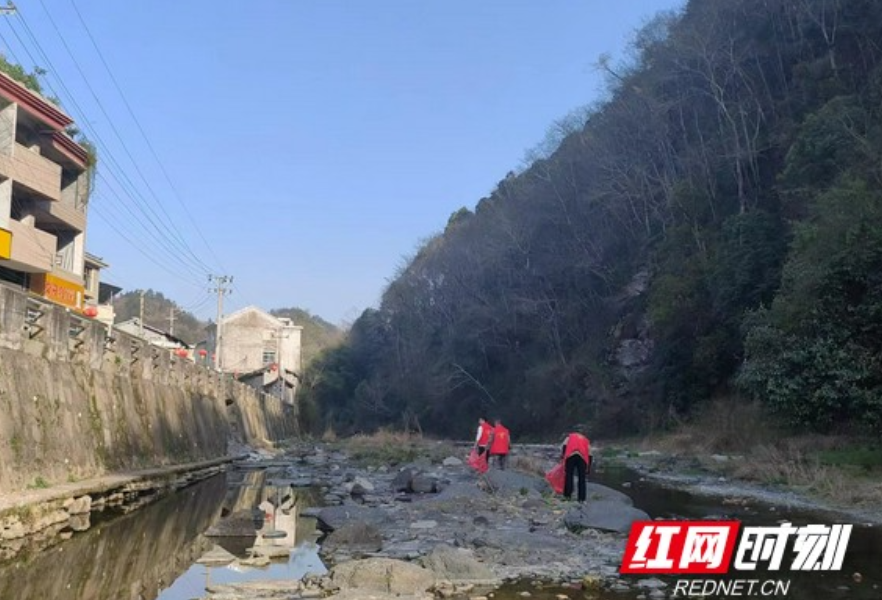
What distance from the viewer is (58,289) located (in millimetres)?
34500

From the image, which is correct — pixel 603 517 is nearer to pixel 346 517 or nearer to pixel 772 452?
pixel 346 517

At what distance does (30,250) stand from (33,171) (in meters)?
3.26

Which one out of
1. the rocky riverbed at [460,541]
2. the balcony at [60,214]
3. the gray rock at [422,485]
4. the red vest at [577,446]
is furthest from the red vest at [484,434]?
the balcony at [60,214]

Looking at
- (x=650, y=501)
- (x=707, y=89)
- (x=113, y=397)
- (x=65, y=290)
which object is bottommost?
(x=650, y=501)

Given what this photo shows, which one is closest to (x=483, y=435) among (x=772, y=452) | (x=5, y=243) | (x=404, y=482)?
(x=404, y=482)

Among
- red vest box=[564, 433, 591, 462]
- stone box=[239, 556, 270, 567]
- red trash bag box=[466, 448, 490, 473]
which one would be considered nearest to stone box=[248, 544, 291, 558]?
stone box=[239, 556, 270, 567]

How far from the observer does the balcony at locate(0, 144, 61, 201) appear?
98.2 ft

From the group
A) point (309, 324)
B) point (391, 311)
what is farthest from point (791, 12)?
point (309, 324)

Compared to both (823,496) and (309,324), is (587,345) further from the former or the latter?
(309,324)

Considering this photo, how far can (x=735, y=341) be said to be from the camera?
3356cm

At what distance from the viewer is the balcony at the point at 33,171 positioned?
29.9m

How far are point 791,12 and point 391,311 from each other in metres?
45.3

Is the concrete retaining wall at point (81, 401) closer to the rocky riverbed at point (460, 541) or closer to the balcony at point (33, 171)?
the rocky riverbed at point (460, 541)

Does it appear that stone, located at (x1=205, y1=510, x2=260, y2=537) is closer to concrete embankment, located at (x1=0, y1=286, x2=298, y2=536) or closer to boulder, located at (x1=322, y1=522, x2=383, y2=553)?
boulder, located at (x1=322, y1=522, x2=383, y2=553)
